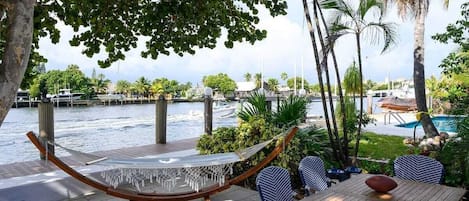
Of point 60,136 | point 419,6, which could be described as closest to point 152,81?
point 60,136

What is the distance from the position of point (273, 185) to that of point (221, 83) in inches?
2042

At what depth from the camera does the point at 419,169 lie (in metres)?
3.00

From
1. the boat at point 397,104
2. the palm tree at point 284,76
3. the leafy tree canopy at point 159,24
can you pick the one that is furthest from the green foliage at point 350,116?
the palm tree at point 284,76

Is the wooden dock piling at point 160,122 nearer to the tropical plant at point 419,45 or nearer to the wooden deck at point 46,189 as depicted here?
the wooden deck at point 46,189

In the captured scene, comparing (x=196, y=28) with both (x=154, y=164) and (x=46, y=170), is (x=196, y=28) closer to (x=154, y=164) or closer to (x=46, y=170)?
(x=154, y=164)

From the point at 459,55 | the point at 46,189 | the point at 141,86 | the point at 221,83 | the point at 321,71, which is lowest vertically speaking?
the point at 46,189

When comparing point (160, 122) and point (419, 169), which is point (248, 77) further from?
point (419, 169)

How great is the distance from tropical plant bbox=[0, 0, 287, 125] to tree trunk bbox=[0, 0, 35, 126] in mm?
1018

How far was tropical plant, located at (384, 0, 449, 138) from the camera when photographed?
6078mm

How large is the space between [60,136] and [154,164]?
737 cm

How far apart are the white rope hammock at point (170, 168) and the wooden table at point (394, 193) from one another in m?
0.95

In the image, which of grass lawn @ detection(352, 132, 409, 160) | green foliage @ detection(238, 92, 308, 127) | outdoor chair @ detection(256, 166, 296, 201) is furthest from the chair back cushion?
grass lawn @ detection(352, 132, 409, 160)

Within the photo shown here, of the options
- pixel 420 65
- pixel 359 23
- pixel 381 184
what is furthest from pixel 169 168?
pixel 420 65

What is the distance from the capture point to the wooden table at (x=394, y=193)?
7.13 ft
